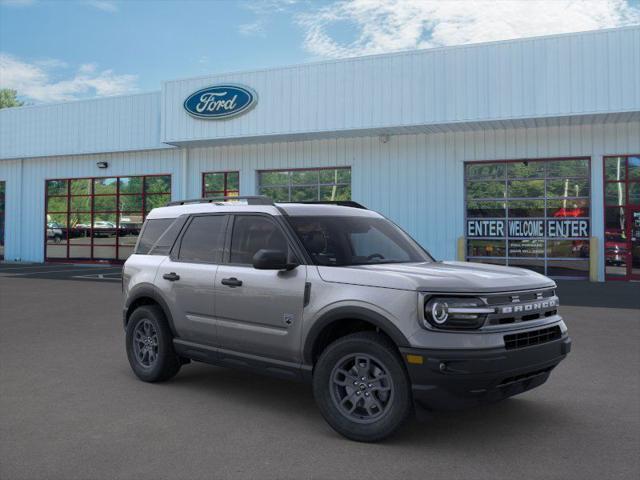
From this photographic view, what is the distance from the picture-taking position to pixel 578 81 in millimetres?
17156

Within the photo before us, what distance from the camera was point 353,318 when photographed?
15.7ft

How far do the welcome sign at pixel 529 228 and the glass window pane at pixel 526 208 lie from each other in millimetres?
158

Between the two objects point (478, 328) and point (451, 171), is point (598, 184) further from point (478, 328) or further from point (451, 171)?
point (478, 328)

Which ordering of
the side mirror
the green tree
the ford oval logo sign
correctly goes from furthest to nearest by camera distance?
the green tree < the ford oval logo sign < the side mirror

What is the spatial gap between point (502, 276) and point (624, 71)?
1452cm

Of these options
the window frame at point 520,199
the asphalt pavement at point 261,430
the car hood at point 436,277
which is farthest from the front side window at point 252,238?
the window frame at point 520,199

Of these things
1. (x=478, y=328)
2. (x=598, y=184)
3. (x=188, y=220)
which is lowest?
(x=478, y=328)

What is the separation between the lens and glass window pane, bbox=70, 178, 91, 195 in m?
27.3

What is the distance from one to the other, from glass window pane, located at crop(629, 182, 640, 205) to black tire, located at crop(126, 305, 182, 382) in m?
16.0

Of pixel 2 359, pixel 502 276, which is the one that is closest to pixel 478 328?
pixel 502 276

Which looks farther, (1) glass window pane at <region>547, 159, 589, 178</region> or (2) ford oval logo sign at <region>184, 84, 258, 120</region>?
(2) ford oval logo sign at <region>184, 84, 258, 120</region>

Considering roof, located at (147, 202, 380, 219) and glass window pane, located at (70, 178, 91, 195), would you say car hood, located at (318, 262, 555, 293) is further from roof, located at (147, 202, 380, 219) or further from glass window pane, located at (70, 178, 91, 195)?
glass window pane, located at (70, 178, 91, 195)

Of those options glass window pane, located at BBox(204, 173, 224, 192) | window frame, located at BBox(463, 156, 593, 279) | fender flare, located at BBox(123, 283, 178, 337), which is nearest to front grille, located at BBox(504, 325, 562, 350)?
fender flare, located at BBox(123, 283, 178, 337)

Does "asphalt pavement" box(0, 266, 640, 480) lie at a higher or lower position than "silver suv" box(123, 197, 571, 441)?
lower
